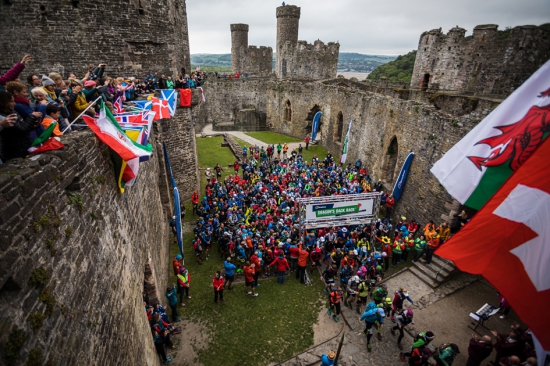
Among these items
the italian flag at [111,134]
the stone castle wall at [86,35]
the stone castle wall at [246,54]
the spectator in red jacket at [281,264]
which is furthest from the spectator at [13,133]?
the stone castle wall at [246,54]

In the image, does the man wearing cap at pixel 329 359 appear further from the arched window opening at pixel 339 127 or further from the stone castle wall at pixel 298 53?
the stone castle wall at pixel 298 53

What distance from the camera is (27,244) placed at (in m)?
2.75

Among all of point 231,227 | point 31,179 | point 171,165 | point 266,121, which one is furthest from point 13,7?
point 266,121

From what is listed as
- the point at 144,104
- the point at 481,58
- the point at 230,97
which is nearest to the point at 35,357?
the point at 144,104

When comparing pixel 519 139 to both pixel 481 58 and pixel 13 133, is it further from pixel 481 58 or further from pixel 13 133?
pixel 481 58

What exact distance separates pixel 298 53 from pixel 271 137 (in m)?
12.4

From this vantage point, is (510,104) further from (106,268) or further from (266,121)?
(266,121)

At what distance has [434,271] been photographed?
11336 mm

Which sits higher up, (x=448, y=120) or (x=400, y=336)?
(x=448, y=120)

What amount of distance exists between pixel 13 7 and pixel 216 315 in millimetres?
13169

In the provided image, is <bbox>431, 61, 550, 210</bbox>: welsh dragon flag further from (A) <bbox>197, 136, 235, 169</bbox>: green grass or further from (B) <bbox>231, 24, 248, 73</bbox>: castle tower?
(B) <bbox>231, 24, 248, 73</bbox>: castle tower

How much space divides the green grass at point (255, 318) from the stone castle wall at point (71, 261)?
2.34m

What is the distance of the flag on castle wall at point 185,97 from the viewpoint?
14.6 meters

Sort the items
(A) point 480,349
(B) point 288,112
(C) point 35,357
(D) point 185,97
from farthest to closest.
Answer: (B) point 288,112
(D) point 185,97
(A) point 480,349
(C) point 35,357
